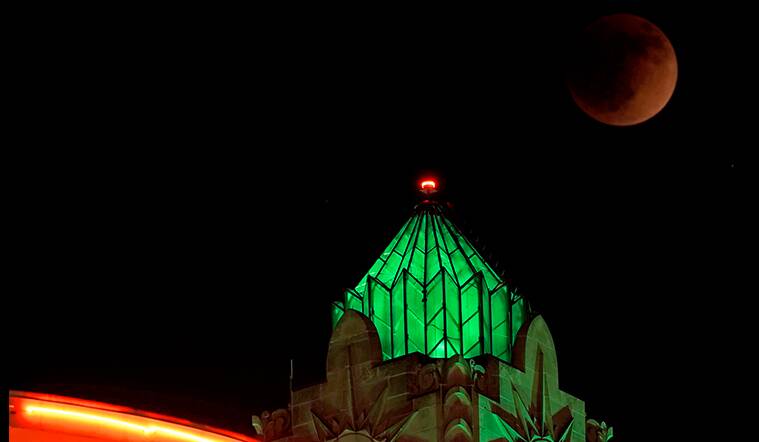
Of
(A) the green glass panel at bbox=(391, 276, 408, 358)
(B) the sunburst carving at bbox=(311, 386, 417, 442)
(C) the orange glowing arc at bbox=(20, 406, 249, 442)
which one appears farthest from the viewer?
(C) the orange glowing arc at bbox=(20, 406, 249, 442)

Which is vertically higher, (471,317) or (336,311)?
(336,311)

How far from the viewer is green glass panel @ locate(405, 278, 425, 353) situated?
25.6 m

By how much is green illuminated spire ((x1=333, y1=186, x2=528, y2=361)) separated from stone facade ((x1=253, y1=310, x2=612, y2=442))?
0.42m

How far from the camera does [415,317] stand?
25641 mm

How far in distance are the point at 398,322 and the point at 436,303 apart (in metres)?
0.62

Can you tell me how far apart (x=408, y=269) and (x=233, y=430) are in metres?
5.09

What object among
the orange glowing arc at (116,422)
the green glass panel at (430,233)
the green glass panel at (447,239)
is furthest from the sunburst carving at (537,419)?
the orange glowing arc at (116,422)

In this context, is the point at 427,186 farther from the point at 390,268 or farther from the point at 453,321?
the point at 453,321

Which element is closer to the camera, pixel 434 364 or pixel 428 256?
pixel 434 364

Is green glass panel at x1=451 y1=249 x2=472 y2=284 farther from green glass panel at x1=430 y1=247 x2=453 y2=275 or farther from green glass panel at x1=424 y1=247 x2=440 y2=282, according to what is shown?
green glass panel at x1=424 y1=247 x2=440 y2=282

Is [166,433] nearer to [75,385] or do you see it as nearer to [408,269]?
[75,385]

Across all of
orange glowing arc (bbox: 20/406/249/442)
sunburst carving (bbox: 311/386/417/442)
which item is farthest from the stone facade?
orange glowing arc (bbox: 20/406/249/442)

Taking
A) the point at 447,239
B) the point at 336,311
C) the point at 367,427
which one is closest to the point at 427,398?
the point at 367,427

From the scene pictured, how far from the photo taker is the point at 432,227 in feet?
88.1
